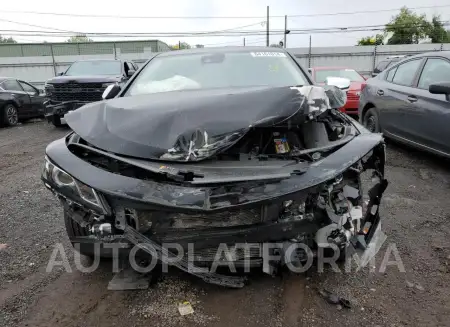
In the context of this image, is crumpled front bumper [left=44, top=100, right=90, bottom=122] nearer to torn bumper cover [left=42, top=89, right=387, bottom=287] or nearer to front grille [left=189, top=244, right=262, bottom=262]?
torn bumper cover [left=42, top=89, right=387, bottom=287]

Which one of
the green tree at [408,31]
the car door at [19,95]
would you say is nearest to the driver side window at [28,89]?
the car door at [19,95]

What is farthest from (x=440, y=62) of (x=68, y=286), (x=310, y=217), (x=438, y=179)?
(x=68, y=286)

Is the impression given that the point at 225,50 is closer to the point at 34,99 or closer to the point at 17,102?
the point at 17,102

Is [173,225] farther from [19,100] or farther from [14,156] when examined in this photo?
[19,100]

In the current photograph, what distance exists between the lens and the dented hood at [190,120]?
8.06 ft

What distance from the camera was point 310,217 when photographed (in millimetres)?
2348

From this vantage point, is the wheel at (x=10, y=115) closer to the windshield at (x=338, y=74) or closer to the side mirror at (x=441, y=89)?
the windshield at (x=338, y=74)

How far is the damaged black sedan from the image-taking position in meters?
2.21

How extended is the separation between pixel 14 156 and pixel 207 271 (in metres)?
6.09

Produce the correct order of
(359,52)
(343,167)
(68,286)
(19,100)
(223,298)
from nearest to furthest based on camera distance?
(343,167) → (223,298) → (68,286) → (19,100) → (359,52)

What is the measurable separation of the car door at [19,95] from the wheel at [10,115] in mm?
149

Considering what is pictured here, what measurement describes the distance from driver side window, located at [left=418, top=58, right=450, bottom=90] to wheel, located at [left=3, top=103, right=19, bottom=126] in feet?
33.3

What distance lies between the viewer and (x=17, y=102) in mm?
11289

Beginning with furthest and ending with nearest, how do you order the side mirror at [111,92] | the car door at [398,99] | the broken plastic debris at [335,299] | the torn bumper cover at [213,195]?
the car door at [398,99], the side mirror at [111,92], the broken plastic debris at [335,299], the torn bumper cover at [213,195]
